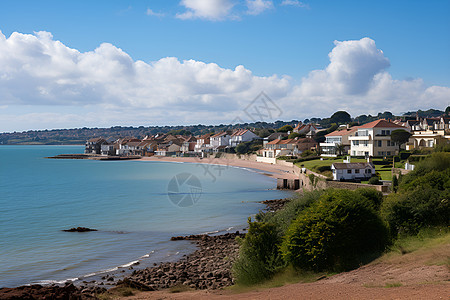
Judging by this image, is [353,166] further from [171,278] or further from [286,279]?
[286,279]

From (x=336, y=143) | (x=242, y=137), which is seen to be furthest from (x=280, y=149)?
(x=242, y=137)

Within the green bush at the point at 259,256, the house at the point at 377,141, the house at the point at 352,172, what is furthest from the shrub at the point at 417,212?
the house at the point at 377,141

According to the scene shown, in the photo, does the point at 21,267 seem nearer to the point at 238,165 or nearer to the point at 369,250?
the point at 369,250

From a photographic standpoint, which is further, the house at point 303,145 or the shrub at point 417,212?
the house at point 303,145

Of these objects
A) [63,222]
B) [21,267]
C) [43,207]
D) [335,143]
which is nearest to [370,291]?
[21,267]

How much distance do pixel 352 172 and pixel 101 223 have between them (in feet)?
95.7

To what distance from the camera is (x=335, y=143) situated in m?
80.5

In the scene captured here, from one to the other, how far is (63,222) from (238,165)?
2857 inches

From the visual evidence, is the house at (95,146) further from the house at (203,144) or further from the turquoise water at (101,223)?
the turquoise water at (101,223)

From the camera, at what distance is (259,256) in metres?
18.2

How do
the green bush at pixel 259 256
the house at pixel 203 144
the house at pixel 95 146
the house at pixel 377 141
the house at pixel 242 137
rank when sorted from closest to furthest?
the green bush at pixel 259 256 < the house at pixel 377 141 < the house at pixel 242 137 < the house at pixel 203 144 < the house at pixel 95 146

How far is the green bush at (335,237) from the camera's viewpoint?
16828mm

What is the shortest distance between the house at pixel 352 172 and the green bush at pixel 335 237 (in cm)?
3002

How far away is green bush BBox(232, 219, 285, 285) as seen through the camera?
17484 mm
